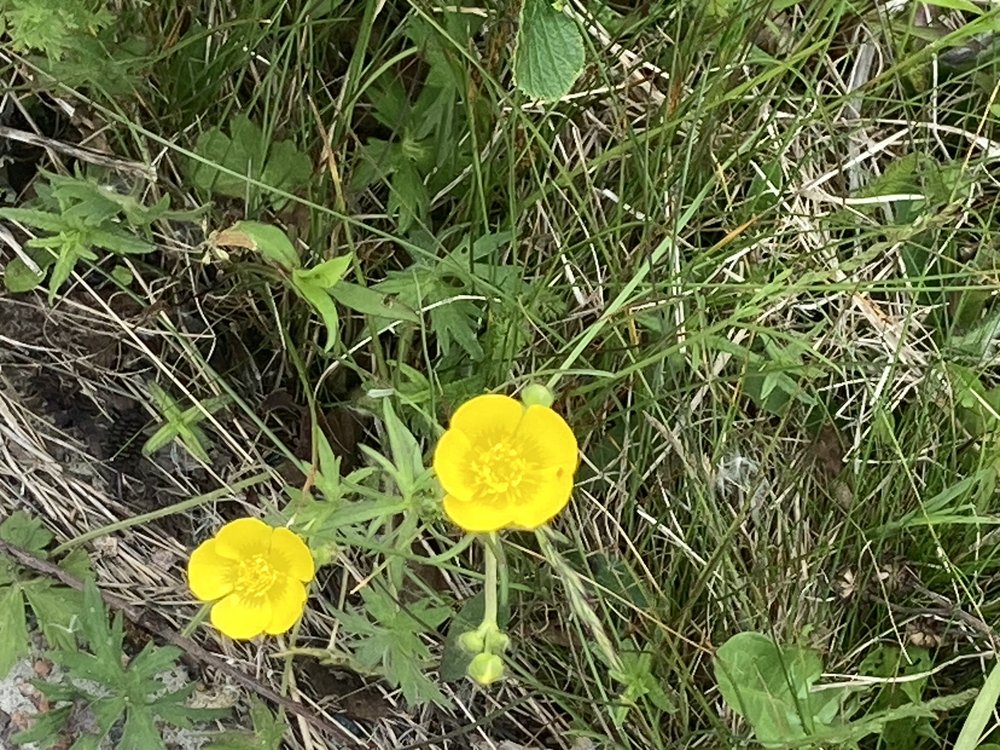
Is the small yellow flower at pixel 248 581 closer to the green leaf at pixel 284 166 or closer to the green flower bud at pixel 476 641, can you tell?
the green flower bud at pixel 476 641

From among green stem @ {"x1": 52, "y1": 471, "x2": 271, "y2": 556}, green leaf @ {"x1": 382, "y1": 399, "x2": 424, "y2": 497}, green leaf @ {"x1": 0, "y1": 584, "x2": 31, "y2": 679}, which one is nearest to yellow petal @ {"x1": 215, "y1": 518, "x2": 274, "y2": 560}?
green stem @ {"x1": 52, "y1": 471, "x2": 271, "y2": 556}

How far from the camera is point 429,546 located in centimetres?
181

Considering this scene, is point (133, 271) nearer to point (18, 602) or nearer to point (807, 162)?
point (18, 602)

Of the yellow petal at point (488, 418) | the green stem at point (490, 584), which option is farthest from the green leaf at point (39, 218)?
the green stem at point (490, 584)

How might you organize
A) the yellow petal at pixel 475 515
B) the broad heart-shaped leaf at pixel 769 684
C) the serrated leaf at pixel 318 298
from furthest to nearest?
the broad heart-shaped leaf at pixel 769 684 → the serrated leaf at pixel 318 298 → the yellow petal at pixel 475 515

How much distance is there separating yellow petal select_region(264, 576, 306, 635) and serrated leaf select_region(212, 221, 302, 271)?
1.37 ft

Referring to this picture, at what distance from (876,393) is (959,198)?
36 centimetres

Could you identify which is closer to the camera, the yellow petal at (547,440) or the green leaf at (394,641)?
the yellow petal at (547,440)

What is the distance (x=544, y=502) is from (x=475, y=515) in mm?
89

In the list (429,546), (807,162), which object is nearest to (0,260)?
(429,546)

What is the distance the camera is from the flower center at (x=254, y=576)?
58.0 inches

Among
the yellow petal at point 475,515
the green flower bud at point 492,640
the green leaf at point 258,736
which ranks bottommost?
the green leaf at point 258,736

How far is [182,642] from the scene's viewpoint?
1.73 meters

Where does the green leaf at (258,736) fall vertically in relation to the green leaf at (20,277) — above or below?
below
